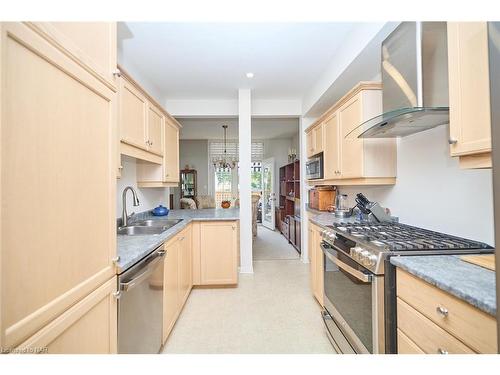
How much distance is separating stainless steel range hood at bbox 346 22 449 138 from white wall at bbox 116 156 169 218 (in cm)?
239

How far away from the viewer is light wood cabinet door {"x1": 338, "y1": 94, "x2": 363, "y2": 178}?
205 cm

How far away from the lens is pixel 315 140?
124 inches

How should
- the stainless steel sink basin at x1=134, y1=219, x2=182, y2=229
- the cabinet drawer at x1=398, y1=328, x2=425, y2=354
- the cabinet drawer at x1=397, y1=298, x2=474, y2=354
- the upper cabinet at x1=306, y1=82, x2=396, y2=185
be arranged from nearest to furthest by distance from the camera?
the cabinet drawer at x1=397, y1=298, x2=474, y2=354 → the cabinet drawer at x1=398, y1=328, x2=425, y2=354 → the upper cabinet at x1=306, y1=82, x2=396, y2=185 → the stainless steel sink basin at x1=134, y1=219, x2=182, y2=229

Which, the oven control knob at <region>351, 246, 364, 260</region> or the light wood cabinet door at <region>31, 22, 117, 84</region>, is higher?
the light wood cabinet door at <region>31, 22, 117, 84</region>

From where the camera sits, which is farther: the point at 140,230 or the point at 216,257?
the point at 216,257

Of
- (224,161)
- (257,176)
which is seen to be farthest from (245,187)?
(257,176)

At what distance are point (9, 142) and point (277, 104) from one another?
3.64 m

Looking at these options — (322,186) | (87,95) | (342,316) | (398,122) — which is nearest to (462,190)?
(398,122)

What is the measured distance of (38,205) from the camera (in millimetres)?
654

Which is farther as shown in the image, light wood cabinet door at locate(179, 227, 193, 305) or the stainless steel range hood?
light wood cabinet door at locate(179, 227, 193, 305)

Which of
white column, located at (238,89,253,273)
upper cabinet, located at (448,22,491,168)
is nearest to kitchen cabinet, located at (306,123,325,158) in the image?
white column, located at (238,89,253,273)

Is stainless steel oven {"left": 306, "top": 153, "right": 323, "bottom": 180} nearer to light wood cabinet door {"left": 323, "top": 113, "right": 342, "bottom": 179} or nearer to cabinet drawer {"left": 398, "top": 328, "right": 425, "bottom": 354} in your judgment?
light wood cabinet door {"left": 323, "top": 113, "right": 342, "bottom": 179}

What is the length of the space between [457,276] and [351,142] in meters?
1.52

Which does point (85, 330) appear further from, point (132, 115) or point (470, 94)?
point (470, 94)
